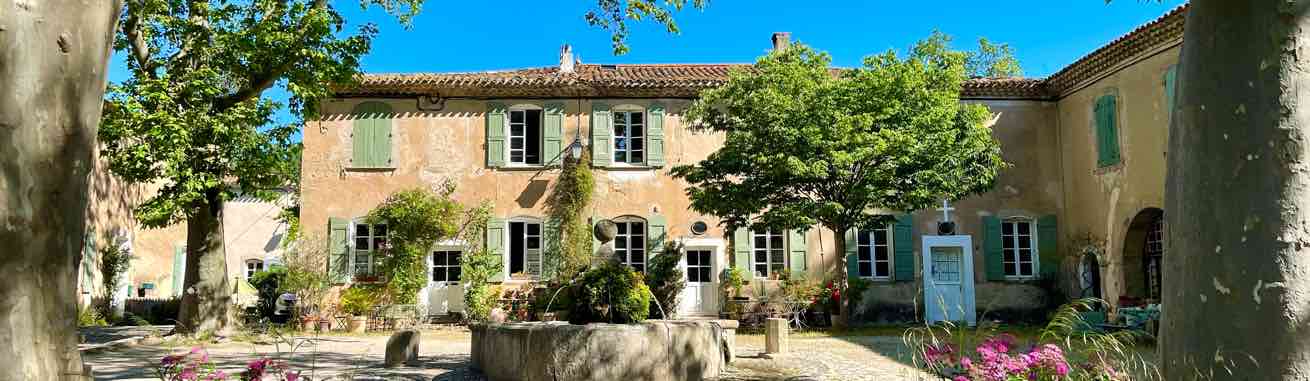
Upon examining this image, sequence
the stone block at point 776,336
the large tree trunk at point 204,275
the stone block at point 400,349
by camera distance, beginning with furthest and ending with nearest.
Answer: the large tree trunk at point 204,275 → the stone block at point 776,336 → the stone block at point 400,349

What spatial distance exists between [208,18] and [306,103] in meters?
1.59

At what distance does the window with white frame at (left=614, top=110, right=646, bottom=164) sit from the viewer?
52.9ft

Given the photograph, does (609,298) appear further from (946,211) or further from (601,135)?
(946,211)

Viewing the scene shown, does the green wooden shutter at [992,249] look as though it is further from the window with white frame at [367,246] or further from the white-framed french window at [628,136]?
the window with white frame at [367,246]

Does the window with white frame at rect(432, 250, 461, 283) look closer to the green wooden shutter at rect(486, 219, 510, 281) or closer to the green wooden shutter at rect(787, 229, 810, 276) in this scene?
the green wooden shutter at rect(486, 219, 510, 281)

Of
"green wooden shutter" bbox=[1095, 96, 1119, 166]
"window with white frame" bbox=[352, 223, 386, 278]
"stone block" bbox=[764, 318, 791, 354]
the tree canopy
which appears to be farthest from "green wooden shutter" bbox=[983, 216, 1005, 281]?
"window with white frame" bbox=[352, 223, 386, 278]

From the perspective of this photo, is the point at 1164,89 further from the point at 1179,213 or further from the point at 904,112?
the point at 1179,213

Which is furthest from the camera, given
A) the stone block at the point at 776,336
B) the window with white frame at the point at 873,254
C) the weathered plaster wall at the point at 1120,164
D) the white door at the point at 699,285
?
the window with white frame at the point at 873,254

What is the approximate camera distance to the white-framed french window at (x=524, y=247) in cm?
1570

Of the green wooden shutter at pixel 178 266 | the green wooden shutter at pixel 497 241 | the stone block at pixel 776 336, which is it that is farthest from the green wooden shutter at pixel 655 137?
the green wooden shutter at pixel 178 266

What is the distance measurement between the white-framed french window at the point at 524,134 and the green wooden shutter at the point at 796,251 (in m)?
4.56

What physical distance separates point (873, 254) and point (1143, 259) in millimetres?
4198

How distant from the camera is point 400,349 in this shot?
28.4 ft

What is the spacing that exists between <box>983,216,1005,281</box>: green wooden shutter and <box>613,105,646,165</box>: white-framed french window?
6161 millimetres
